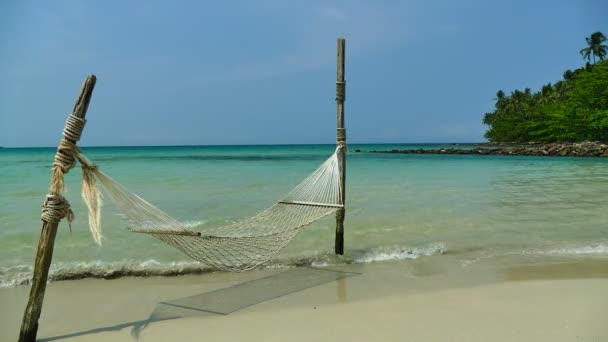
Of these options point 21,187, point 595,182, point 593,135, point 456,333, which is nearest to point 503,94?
point 593,135

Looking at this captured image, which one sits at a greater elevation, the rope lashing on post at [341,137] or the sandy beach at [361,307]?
the rope lashing on post at [341,137]

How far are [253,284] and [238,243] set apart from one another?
0.60 meters

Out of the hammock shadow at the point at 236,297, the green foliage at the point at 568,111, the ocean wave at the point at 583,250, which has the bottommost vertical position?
the hammock shadow at the point at 236,297

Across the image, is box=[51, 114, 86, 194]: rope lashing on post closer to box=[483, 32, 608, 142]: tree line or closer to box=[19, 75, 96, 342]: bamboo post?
box=[19, 75, 96, 342]: bamboo post

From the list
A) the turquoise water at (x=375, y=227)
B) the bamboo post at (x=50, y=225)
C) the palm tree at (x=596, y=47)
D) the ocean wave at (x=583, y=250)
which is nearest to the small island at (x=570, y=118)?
the palm tree at (x=596, y=47)

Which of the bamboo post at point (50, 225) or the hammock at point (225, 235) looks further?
the hammock at point (225, 235)

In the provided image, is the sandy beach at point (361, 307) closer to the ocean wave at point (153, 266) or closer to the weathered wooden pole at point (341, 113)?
the ocean wave at point (153, 266)

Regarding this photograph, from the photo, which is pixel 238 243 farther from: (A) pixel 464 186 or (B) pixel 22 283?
(A) pixel 464 186

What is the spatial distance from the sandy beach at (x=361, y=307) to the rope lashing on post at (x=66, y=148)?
0.87m

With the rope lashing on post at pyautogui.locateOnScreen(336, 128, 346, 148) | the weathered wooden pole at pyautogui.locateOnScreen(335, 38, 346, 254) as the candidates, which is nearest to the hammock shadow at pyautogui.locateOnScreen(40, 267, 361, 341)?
the weathered wooden pole at pyautogui.locateOnScreen(335, 38, 346, 254)

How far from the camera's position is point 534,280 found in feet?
10.3

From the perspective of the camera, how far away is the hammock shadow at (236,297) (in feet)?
8.36

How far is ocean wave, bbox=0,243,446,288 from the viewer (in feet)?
11.3

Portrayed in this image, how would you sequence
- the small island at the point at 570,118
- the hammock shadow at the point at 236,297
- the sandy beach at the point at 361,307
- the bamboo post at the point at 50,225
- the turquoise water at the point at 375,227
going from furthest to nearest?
the small island at the point at 570,118 < the turquoise water at the point at 375,227 < the hammock shadow at the point at 236,297 < the sandy beach at the point at 361,307 < the bamboo post at the point at 50,225
